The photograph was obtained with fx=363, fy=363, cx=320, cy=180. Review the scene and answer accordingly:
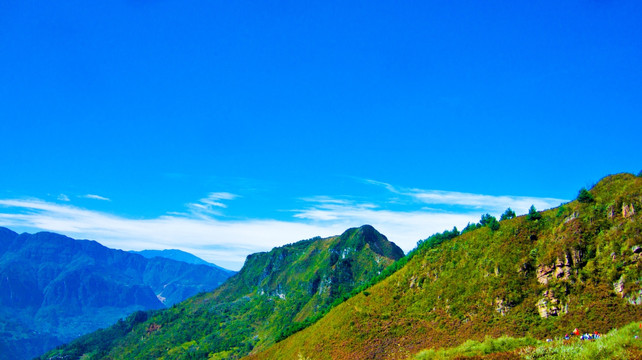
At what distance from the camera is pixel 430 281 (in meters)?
83.9

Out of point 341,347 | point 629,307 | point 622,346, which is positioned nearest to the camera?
point 622,346

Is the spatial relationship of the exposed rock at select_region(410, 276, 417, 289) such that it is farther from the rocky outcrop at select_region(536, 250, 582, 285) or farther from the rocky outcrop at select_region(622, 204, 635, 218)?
the rocky outcrop at select_region(622, 204, 635, 218)

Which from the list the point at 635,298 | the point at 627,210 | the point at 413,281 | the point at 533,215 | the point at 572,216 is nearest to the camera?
A: the point at 635,298

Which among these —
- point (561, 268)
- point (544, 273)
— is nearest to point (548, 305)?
point (544, 273)

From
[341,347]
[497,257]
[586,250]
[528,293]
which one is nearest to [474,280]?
[497,257]

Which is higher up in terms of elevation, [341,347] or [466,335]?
[466,335]

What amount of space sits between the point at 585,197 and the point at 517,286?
2202 cm

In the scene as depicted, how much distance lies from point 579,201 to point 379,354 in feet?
161

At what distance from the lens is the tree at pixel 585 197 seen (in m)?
68.3

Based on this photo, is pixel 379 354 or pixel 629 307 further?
pixel 379 354

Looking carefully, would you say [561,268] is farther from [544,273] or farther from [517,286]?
[517,286]

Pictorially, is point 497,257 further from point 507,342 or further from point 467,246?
point 507,342

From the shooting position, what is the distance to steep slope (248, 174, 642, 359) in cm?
5431

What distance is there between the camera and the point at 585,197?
6906 centimetres
